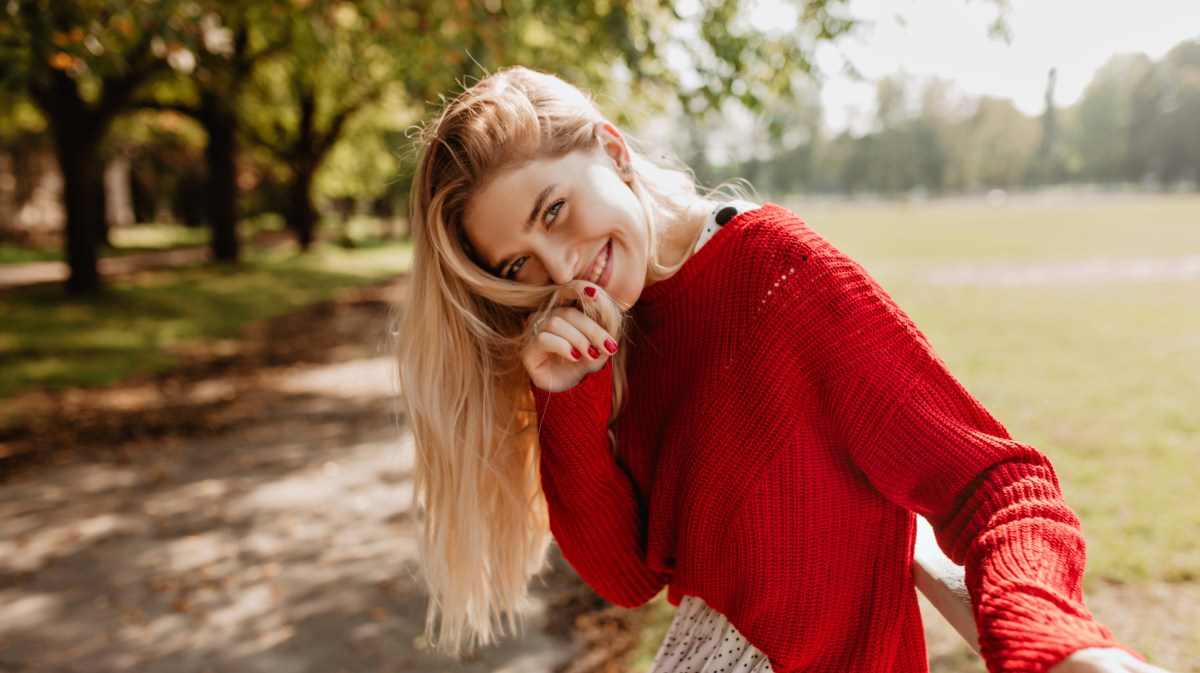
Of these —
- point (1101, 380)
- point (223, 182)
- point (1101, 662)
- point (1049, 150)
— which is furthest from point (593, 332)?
point (1049, 150)

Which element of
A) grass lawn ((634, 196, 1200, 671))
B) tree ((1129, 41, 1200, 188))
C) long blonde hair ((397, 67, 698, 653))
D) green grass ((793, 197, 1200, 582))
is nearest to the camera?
long blonde hair ((397, 67, 698, 653))

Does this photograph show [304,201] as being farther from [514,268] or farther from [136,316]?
[514,268]

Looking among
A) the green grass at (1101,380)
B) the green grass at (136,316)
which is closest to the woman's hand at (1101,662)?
the green grass at (1101,380)

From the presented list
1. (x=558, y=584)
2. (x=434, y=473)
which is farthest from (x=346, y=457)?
(x=434, y=473)

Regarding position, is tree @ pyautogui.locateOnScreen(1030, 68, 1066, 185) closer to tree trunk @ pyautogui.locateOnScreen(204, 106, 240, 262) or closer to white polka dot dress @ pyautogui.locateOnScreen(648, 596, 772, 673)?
white polka dot dress @ pyautogui.locateOnScreen(648, 596, 772, 673)

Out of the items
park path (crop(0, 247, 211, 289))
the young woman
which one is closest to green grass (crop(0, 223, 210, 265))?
park path (crop(0, 247, 211, 289))

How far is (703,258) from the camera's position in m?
1.58

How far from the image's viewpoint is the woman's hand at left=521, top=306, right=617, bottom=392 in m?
1.52

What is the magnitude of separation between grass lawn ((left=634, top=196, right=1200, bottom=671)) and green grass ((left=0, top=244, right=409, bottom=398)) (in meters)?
8.83

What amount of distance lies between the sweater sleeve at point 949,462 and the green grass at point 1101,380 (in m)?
3.96

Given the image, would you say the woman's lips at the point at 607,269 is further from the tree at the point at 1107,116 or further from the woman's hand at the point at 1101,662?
the tree at the point at 1107,116

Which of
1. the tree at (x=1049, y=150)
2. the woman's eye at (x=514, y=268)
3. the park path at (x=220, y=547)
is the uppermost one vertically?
the tree at (x=1049, y=150)

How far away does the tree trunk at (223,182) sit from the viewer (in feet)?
61.9

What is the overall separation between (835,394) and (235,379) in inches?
387
